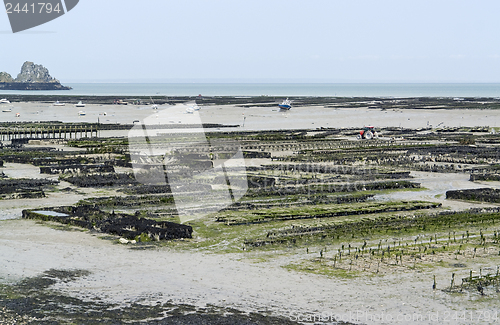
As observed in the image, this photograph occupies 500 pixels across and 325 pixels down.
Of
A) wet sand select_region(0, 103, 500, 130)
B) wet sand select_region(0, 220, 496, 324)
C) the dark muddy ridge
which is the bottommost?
wet sand select_region(0, 220, 496, 324)

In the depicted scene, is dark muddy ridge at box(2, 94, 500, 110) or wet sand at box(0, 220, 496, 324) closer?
wet sand at box(0, 220, 496, 324)

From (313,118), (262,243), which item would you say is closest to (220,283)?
(262,243)

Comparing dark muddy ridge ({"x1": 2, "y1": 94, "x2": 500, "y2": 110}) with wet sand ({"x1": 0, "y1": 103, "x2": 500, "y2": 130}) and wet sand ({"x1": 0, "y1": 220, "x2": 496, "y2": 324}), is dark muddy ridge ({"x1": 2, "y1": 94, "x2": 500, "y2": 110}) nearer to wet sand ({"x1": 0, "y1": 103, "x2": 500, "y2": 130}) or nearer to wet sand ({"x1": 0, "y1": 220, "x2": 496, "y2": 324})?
wet sand ({"x1": 0, "y1": 103, "x2": 500, "y2": 130})

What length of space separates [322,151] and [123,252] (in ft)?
107

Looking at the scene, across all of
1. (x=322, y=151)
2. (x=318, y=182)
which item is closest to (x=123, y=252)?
(x=318, y=182)

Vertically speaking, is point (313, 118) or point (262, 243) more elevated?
point (313, 118)

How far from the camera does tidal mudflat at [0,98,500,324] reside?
632 inches

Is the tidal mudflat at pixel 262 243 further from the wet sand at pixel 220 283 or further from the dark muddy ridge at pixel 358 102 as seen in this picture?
the dark muddy ridge at pixel 358 102

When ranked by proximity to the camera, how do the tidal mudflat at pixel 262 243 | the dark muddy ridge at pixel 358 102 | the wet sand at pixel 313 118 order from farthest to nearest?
the dark muddy ridge at pixel 358 102 < the wet sand at pixel 313 118 < the tidal mudflat at pixel 262 243

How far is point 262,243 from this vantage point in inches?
876

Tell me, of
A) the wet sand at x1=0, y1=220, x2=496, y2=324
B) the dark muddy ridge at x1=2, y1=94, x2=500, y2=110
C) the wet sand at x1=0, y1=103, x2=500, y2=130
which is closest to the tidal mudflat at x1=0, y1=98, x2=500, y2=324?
the wet sand at x1=0, y1=220, x2=496, y2=324

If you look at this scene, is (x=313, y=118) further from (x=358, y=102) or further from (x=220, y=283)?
(x=220, y=283)

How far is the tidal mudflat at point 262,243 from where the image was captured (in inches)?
632

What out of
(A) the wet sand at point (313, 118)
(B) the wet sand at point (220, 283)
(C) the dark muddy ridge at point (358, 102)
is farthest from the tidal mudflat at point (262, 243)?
(C) the dark muddy ridge at point (358, 102)
